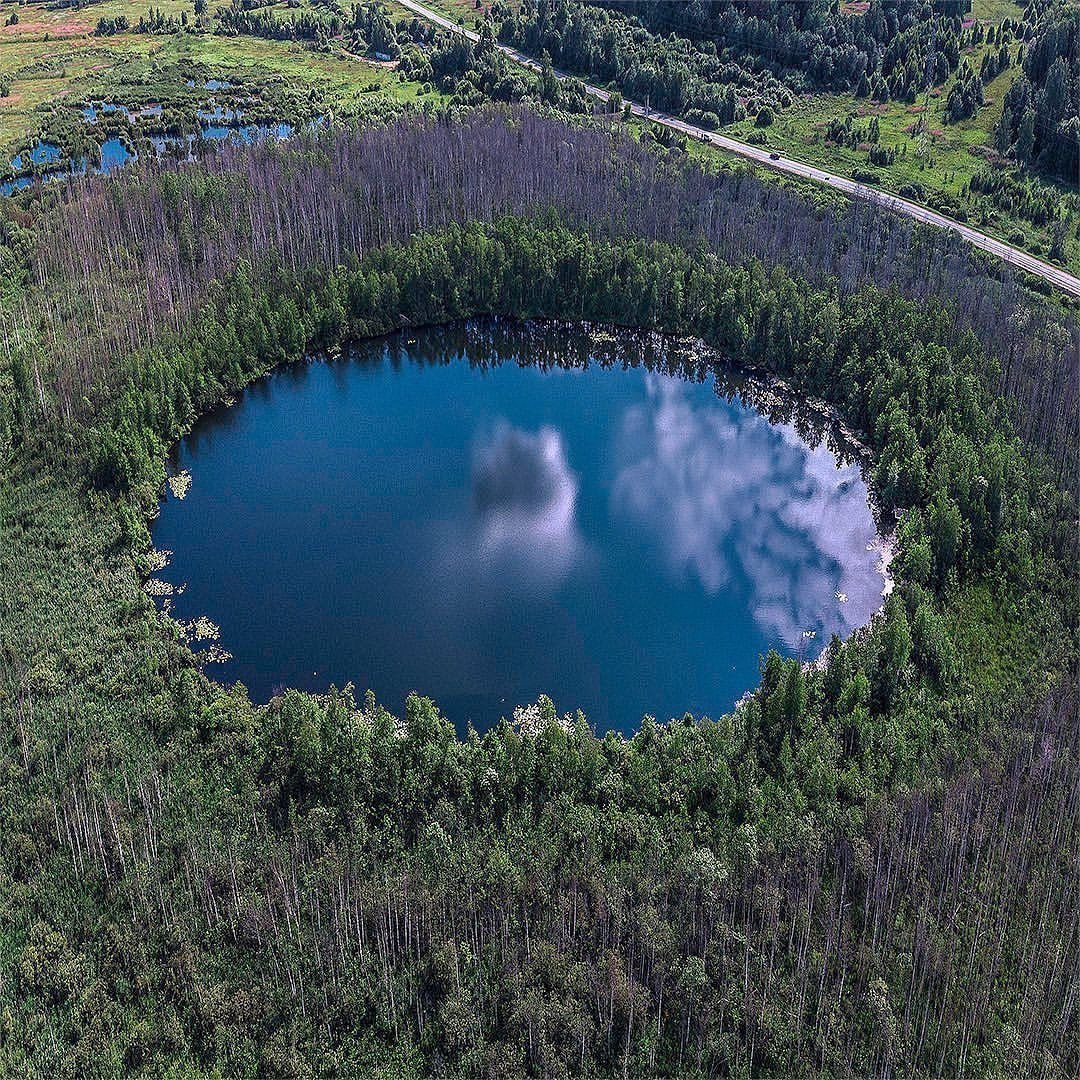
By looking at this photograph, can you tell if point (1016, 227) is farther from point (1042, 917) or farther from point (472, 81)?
point (1042, 917)

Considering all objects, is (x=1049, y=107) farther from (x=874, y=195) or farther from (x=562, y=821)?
(x=562, y=821)

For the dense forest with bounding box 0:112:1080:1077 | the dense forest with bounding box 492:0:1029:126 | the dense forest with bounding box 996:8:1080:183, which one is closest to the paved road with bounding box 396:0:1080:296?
the dense forest with bounding box 492:0:1029:126

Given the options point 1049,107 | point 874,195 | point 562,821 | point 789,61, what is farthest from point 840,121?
point 562,821

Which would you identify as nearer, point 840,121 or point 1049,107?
point 1049,107

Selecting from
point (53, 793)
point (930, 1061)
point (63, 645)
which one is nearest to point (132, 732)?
point (53, 793)

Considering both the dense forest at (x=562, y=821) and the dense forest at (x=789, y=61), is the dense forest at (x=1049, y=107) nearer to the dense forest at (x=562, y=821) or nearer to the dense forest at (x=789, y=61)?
the dense forest at (x=789, y=61)

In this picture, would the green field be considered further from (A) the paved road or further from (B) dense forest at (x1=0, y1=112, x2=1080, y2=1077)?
(B) dense forest at (x1=0, y1=112, x2=1080, y2=1077)

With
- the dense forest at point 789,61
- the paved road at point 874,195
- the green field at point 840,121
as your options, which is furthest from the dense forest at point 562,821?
the dense forest at point 789,61
